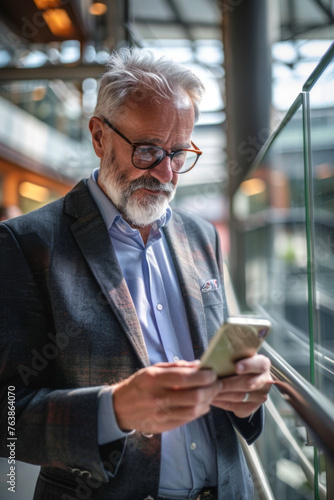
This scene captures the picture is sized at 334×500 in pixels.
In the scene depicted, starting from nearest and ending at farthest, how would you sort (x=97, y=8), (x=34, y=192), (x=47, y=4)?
1. (x=47, y=4)
2. (x=97, y=8)
3. (x=34, y=192)

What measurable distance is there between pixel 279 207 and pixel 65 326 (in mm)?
2743

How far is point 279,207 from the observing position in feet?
11.7

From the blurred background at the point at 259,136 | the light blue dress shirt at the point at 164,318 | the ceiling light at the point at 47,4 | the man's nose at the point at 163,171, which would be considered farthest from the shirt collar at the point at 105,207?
the ceiling light at the point at 47,4

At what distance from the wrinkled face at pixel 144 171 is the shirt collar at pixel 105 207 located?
0.8 inches

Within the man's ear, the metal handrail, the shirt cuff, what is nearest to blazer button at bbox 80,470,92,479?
the shirt cuff

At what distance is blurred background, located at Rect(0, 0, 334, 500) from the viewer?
4.39ft

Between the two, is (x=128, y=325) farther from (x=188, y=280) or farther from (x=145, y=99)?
(x=145, y=99)

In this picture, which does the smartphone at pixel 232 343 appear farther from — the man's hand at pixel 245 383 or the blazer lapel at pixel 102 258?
the blazer lapel at pixel 102 258

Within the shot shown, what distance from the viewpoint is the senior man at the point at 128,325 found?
0.96 metres

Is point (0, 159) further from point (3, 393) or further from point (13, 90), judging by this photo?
point (3, 393)

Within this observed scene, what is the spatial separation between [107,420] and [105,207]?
0.61 metres

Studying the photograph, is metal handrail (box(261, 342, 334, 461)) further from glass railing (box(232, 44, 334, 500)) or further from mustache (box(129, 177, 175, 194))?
mustache (box(129, 177, 175, 194))

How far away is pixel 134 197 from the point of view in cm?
132

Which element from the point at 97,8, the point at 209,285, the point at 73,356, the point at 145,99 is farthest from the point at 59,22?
the point at 73,356
